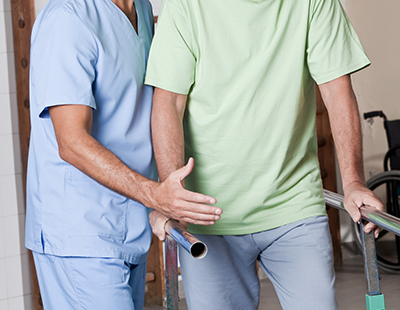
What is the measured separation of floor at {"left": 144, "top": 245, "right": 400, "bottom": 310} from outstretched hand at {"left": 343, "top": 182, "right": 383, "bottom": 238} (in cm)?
243

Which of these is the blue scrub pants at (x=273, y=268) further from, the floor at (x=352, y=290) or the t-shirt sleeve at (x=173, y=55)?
the floor at (x=352, y=290)

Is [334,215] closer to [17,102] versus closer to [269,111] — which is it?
[17,102]

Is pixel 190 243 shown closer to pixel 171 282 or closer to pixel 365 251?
pixel 171 282

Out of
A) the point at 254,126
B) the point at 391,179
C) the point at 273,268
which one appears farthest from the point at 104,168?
the point at 391,179

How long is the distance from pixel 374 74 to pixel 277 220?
3704mm

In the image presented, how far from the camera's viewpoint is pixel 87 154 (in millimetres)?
1285

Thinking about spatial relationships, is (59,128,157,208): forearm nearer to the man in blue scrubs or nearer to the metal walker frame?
the man in blue scrubs

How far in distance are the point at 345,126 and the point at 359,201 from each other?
0.28 m

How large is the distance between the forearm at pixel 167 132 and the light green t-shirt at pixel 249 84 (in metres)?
0.04

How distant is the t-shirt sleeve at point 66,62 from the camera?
4.36 ft

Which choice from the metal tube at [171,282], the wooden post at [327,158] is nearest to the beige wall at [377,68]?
the wooden post at [327,158]

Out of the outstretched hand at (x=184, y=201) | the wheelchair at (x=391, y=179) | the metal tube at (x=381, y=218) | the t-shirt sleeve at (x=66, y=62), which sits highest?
the t-shirt sleeve at (x=66, y=62)

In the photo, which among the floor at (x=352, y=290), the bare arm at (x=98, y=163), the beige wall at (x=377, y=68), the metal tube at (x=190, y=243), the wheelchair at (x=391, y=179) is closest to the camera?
the metal tube at (x=190, y=243)

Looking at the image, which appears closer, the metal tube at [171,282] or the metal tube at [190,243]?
the metal tube at [190,243]
